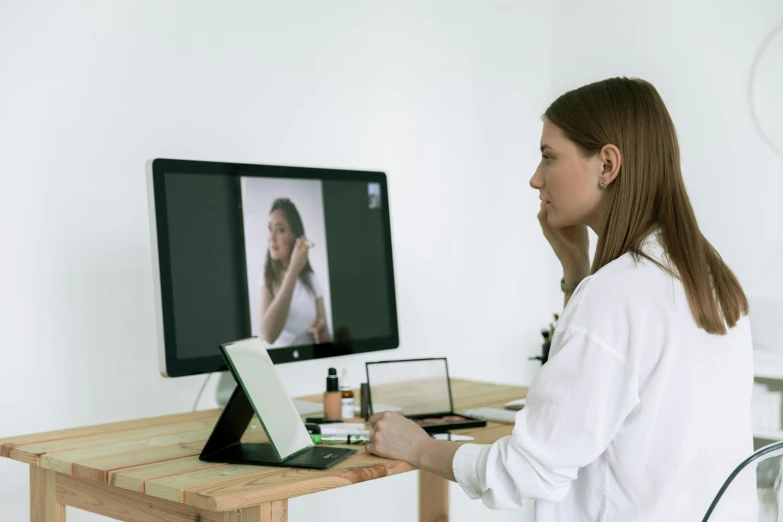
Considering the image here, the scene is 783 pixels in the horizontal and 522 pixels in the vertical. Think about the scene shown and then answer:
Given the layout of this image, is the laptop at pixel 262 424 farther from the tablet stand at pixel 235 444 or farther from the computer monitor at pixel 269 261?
the computer monitor at pixel 269 261

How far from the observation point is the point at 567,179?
4.67 ft

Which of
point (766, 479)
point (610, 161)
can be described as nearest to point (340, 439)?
point (610, 161)

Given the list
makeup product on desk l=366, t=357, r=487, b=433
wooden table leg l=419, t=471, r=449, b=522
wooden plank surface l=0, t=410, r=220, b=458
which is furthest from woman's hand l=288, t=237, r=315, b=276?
wooden table leg l=419, t=471, r=449, b=522

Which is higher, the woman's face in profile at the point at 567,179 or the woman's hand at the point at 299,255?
the woman's face in profile at the point at 567,179

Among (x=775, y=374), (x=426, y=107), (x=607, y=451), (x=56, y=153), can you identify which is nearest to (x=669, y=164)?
(x=607, y=451)

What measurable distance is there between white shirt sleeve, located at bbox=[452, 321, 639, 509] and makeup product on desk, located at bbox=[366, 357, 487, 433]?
50 centimetres

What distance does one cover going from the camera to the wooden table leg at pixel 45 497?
149 centimetres

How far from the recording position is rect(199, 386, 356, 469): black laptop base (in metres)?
1.38

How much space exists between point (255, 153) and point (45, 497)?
1.23m

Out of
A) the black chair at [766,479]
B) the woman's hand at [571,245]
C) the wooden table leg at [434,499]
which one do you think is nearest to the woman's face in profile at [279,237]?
the woman's hand at [571,245]

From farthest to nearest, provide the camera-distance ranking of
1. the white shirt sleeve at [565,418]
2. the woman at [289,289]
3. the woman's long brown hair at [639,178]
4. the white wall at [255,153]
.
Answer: the white wall at [255,153] → the woman at [289,289] → the woman's long brown hair at [639,178] → the white shirt sleeve at [565,418]

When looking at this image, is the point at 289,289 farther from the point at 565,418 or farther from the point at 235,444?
the point at 565,418

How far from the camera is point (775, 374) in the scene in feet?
8.82

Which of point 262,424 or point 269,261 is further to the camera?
point 269,261
